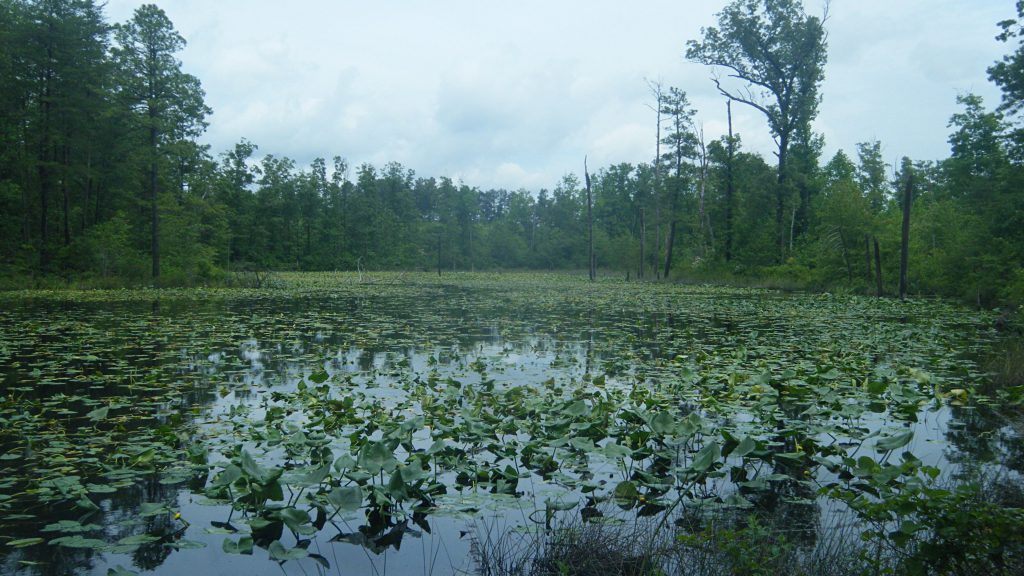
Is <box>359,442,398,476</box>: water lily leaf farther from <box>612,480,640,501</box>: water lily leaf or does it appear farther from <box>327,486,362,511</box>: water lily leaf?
<box>612,480,640,501</box>: water lily leaf

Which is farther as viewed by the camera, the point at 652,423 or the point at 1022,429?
the point at 1022,429

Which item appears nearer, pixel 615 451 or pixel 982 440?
pixel 615 451

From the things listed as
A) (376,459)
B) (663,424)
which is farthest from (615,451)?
(376,459)

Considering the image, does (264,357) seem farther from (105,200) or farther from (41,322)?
(105,200)

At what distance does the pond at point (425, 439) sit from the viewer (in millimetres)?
3432

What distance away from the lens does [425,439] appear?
17.2 ft

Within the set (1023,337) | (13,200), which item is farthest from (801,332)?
(13,200)

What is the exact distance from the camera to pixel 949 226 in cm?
2170

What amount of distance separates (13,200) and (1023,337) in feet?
119

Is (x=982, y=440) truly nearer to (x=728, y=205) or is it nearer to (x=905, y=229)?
(x=905, y=229)

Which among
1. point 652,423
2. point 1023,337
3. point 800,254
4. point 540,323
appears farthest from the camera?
point 800,254

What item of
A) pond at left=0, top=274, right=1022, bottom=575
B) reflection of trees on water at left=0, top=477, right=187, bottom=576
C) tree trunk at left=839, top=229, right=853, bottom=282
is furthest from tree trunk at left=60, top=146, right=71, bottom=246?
tree trunk at left=839, top=229, right=853, bottom=282

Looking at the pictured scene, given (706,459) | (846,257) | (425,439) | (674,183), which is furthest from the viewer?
(674,183)

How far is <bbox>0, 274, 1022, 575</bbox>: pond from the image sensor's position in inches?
135
